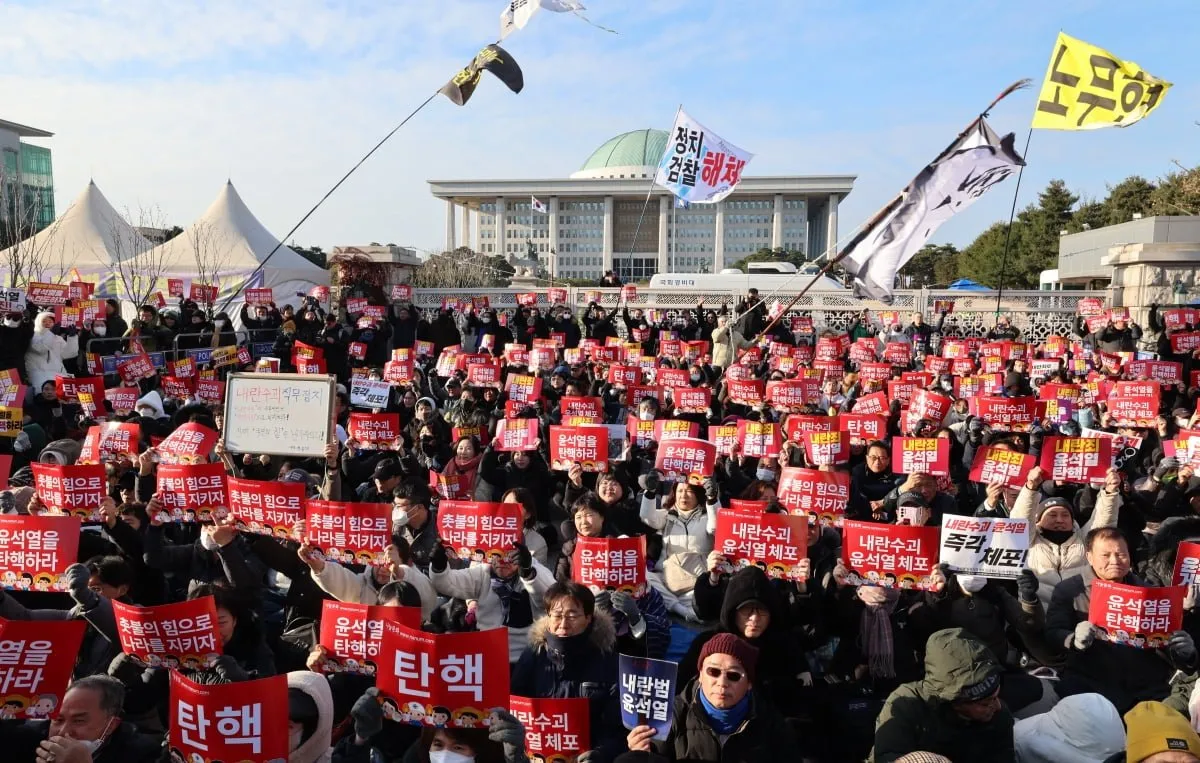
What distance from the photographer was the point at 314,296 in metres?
19.2

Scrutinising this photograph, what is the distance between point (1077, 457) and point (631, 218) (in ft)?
326

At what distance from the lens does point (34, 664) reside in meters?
3.13

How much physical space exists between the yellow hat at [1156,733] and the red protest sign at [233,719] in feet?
8.70

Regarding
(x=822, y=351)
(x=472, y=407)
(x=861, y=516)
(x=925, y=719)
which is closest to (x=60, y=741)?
(x=925, y=719)

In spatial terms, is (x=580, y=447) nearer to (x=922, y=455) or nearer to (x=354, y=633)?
(x=922, y=455)

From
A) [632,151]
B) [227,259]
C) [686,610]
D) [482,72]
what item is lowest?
[686,610]

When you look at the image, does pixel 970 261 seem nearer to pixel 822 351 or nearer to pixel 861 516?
pixel 822 351

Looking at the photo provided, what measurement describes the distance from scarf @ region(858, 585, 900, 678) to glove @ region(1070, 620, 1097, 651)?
2.54ft

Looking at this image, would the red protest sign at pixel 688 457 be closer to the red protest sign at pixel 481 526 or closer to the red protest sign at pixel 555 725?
the red protest sign at pixel 481 526

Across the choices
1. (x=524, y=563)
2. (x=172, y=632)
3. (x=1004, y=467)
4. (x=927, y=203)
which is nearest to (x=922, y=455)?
(x=1004, y=467)

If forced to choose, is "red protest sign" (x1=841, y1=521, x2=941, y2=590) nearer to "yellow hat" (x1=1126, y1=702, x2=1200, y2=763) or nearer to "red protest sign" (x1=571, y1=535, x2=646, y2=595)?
"red protest sign" (x1=571, y1=535, x2=646, y2=595)

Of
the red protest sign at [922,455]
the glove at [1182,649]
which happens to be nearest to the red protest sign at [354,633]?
the glove at [1182,649]

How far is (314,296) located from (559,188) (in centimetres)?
8344

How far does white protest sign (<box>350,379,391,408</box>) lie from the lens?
8.66 meters
